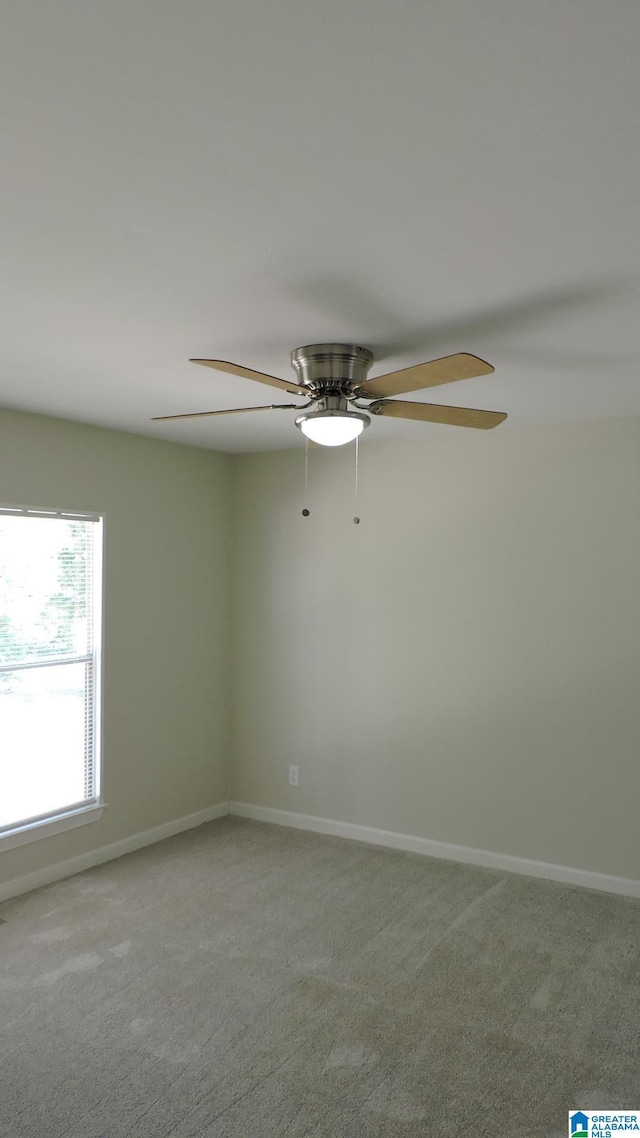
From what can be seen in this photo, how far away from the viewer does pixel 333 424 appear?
2.69 meters

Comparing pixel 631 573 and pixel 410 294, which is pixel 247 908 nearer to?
pixel 631 573

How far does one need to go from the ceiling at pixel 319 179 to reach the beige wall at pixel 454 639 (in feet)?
4.62

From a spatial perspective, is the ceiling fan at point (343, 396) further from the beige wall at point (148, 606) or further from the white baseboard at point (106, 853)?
the white baseboard at point (106, 853)

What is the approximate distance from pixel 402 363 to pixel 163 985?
2.51 meters

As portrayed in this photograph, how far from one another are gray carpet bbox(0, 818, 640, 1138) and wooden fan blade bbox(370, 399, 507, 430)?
2118 mm

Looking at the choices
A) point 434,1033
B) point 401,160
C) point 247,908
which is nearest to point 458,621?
point 247,908

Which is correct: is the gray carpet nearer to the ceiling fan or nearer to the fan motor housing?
the ceiling fan

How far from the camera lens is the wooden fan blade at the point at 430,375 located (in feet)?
7.33

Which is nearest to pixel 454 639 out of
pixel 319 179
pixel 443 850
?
pixel 443 850

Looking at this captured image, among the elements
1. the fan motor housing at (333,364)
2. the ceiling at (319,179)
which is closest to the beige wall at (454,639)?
the ceiling at (319,179)

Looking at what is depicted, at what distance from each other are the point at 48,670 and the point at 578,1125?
2.98 metres

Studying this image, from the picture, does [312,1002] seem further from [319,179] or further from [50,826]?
[319,179]

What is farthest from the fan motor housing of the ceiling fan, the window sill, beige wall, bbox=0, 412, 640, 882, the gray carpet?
the window sill

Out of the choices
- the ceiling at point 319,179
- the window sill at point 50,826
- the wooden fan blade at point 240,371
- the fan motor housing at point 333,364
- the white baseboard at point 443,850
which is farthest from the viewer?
the white baseboard at point 443,850
